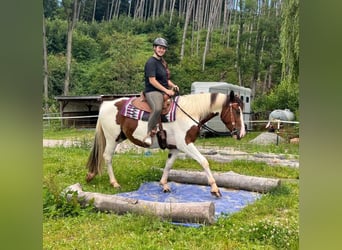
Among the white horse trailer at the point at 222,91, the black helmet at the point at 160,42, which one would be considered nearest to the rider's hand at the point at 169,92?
the white horse trailer at the point at 222,91

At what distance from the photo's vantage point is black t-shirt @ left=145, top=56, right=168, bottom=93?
6.48 ft

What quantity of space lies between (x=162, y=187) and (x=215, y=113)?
0.44 meters

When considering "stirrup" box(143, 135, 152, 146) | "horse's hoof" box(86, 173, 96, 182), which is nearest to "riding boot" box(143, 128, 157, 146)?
"stirrup" box(143, 135, 152, 146)

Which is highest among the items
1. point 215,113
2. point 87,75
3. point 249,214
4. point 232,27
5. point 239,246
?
point 232,27

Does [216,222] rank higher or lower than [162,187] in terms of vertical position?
lower

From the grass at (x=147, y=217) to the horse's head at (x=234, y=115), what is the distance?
5 cm

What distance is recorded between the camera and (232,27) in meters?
2.01

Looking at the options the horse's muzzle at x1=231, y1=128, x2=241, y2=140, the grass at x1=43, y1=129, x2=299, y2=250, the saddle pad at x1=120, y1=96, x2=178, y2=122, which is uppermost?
the saddle pad at x1=120, y1=96, x2=178, y2=122

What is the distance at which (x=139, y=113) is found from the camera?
2.03 m

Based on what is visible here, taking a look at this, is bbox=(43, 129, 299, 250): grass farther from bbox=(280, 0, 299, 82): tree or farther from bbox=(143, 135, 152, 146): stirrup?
bbox=(280, 0, 299, 82): tree

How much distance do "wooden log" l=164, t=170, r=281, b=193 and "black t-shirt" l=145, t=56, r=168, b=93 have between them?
44cm

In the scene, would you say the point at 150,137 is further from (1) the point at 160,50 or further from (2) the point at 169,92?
(1) the point at 160,50
